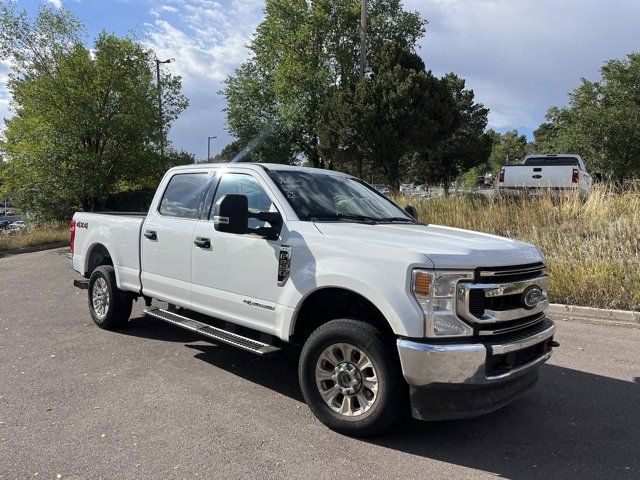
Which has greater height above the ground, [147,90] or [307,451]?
[147,90]

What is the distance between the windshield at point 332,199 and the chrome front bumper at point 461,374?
1.50 metres

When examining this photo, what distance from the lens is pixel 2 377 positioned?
4.64 m

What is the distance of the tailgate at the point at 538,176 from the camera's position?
38.3ft

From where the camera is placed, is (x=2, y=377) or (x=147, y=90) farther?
(x=147, y=90)

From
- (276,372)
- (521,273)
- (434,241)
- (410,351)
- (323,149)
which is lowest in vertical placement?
(276,372)

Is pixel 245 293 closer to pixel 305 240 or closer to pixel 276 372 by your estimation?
pixel 305 240

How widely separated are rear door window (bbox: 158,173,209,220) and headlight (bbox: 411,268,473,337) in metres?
2.64

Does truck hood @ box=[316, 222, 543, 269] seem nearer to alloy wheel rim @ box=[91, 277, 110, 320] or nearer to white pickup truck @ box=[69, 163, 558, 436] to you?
white pickup truck @ box=[69, 163, 558, 436]

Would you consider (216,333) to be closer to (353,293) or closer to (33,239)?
(353,293)

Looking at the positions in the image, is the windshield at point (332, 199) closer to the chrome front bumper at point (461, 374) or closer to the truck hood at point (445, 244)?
the truck hood at point (445, 244)

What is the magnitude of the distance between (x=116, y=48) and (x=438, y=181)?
84.7 ft

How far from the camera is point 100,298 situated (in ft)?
20.9

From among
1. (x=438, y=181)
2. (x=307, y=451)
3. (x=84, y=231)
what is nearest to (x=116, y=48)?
(x=84, y=231)

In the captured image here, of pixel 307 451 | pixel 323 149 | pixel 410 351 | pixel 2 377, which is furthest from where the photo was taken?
pixel 323 149
